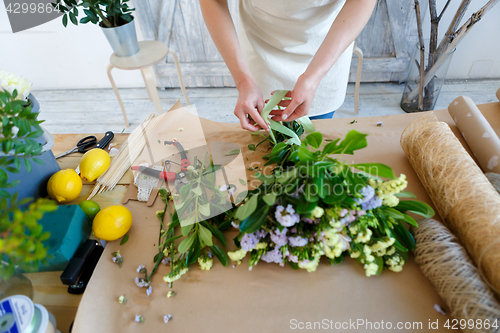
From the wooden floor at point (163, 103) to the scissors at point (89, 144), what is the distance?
48.6 inches

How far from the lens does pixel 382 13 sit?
2.08 metres

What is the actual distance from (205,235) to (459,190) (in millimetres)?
617

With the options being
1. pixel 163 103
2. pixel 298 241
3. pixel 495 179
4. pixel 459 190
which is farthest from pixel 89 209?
pixel 163 103

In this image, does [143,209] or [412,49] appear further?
[412,49]

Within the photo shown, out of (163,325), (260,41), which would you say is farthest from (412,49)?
(163,325)

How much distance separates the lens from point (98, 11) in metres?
1.50

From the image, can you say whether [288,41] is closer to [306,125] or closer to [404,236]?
[306,125]

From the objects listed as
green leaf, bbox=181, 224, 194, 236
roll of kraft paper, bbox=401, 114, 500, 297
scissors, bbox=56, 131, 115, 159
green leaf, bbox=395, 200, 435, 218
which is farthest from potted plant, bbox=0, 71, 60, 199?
roll of kraft paper, bbox=401, 114, 500, 297

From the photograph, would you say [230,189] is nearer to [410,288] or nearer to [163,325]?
[163,325]

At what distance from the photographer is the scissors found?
1.04 meters

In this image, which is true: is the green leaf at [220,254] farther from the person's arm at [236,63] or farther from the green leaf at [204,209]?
the person's arm at [236,63]

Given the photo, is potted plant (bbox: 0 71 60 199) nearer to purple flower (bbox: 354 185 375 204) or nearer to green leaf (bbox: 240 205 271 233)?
green leaf (bbox: 240 205 271 233)

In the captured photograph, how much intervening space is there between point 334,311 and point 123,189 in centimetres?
72

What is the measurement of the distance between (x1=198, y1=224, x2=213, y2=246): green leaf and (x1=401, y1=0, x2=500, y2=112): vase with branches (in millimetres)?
1813
